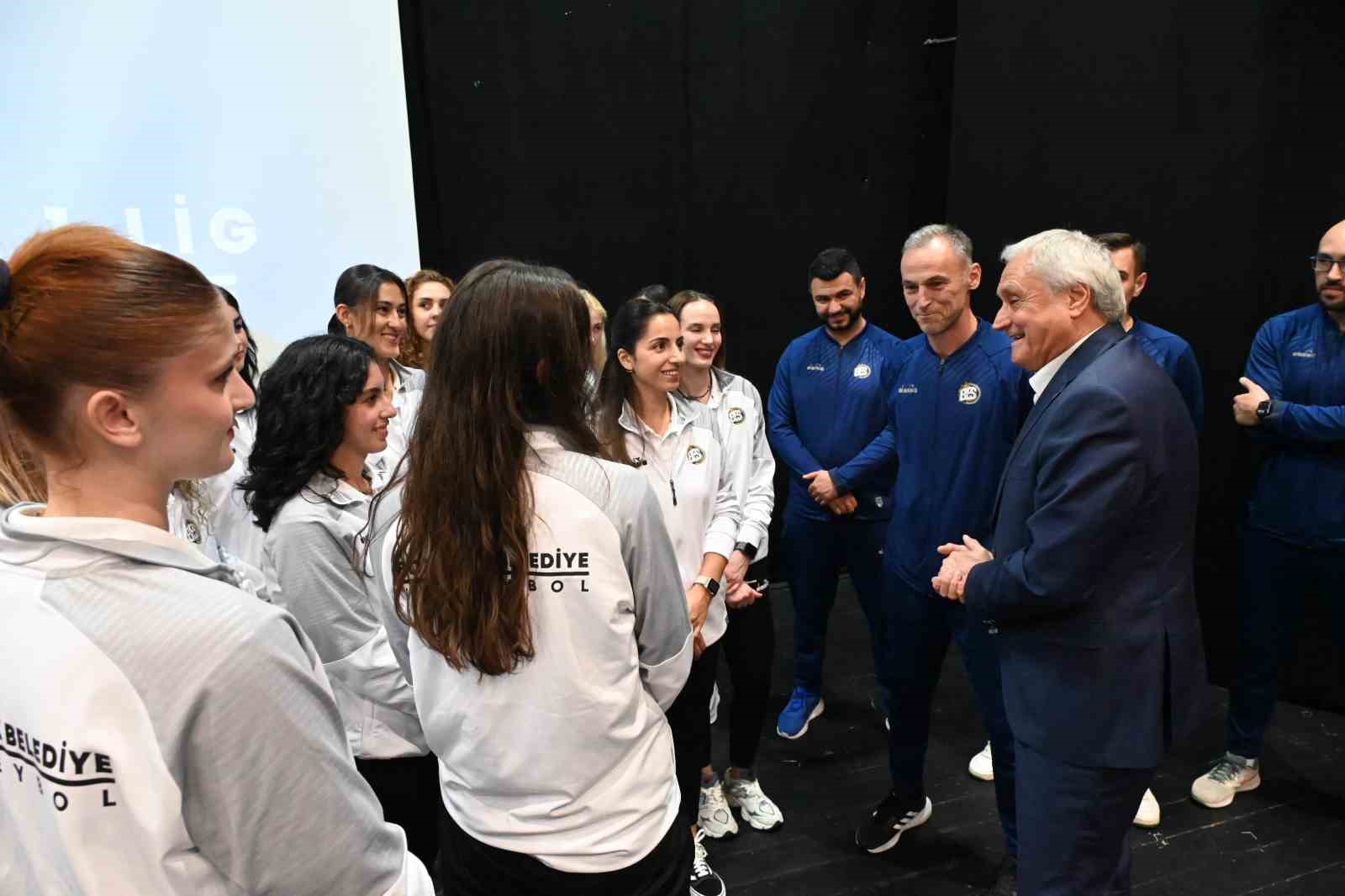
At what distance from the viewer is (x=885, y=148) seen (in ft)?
15.2

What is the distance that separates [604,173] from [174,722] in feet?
12.1

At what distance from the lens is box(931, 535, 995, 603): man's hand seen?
195 cm

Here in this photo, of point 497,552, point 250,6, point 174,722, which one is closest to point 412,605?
point 497,552

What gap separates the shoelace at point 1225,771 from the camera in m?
2.84

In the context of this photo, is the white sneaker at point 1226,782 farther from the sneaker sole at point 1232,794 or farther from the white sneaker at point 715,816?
the white sneaker at point 715,816

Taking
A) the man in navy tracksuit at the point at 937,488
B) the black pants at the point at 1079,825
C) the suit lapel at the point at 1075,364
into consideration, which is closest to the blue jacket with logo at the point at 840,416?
the man in navy tracksuit at the point at 937,488

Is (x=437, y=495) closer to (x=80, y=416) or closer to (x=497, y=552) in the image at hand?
(x=497, y=552)

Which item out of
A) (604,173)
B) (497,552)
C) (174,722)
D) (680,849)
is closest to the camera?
(174,722)

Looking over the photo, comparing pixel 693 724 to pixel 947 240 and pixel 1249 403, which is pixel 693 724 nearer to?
pixel 947 240

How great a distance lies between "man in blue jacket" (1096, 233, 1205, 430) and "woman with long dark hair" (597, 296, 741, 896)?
144cm

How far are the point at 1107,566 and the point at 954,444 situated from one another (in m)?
0.77

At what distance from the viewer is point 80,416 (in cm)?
76

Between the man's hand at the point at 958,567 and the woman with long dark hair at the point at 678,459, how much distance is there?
59 centimetres

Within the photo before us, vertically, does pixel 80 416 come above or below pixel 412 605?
above
